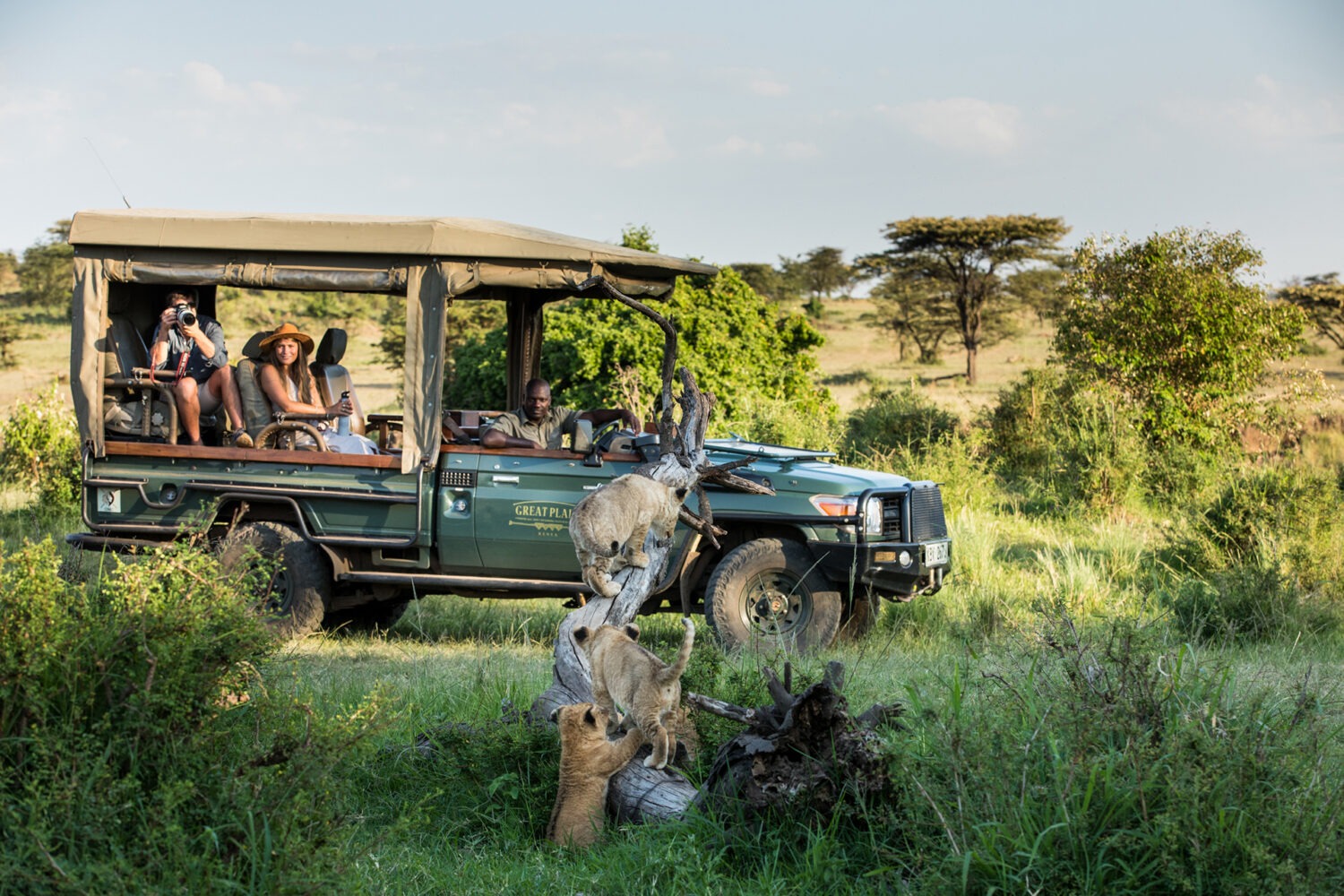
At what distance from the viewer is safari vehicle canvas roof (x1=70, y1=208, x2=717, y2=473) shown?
6785 millimetres

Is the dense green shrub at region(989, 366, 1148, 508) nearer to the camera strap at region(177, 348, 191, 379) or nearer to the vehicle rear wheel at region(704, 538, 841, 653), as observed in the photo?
the vehicle rear wheel at region(704, 538, 841, 653)

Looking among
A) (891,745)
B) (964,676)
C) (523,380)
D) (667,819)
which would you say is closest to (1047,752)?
(891,745)

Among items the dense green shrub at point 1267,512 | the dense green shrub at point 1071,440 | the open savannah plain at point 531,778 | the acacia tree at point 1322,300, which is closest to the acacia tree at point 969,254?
the acacia tree at point 1322,300

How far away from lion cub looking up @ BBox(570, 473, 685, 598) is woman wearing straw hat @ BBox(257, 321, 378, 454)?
3.20m

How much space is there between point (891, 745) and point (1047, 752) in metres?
0.44

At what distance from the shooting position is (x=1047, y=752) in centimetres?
350

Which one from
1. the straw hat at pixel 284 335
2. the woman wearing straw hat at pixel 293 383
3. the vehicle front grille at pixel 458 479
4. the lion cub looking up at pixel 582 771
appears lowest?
the lion cub looking up at pixel 582 771

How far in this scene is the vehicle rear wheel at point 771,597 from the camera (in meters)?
6.86

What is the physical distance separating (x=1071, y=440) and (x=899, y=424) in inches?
120

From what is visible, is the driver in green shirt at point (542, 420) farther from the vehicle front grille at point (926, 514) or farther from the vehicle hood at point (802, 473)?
the vehicle front grille at point (926, 514)

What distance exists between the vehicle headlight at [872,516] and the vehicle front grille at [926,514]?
0.21 m

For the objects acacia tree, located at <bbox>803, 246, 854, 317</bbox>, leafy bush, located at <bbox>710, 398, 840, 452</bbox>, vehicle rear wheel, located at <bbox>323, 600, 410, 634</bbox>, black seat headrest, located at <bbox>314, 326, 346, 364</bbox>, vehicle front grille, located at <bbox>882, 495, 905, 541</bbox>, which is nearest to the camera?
vehicle front grille, located at <bbox>882, 495, 905, 541</bbox>

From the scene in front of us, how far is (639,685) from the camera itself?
4.10 metres

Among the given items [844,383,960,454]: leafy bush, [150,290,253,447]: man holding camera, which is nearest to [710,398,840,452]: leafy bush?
[844,383,960,454]: leafy bush
